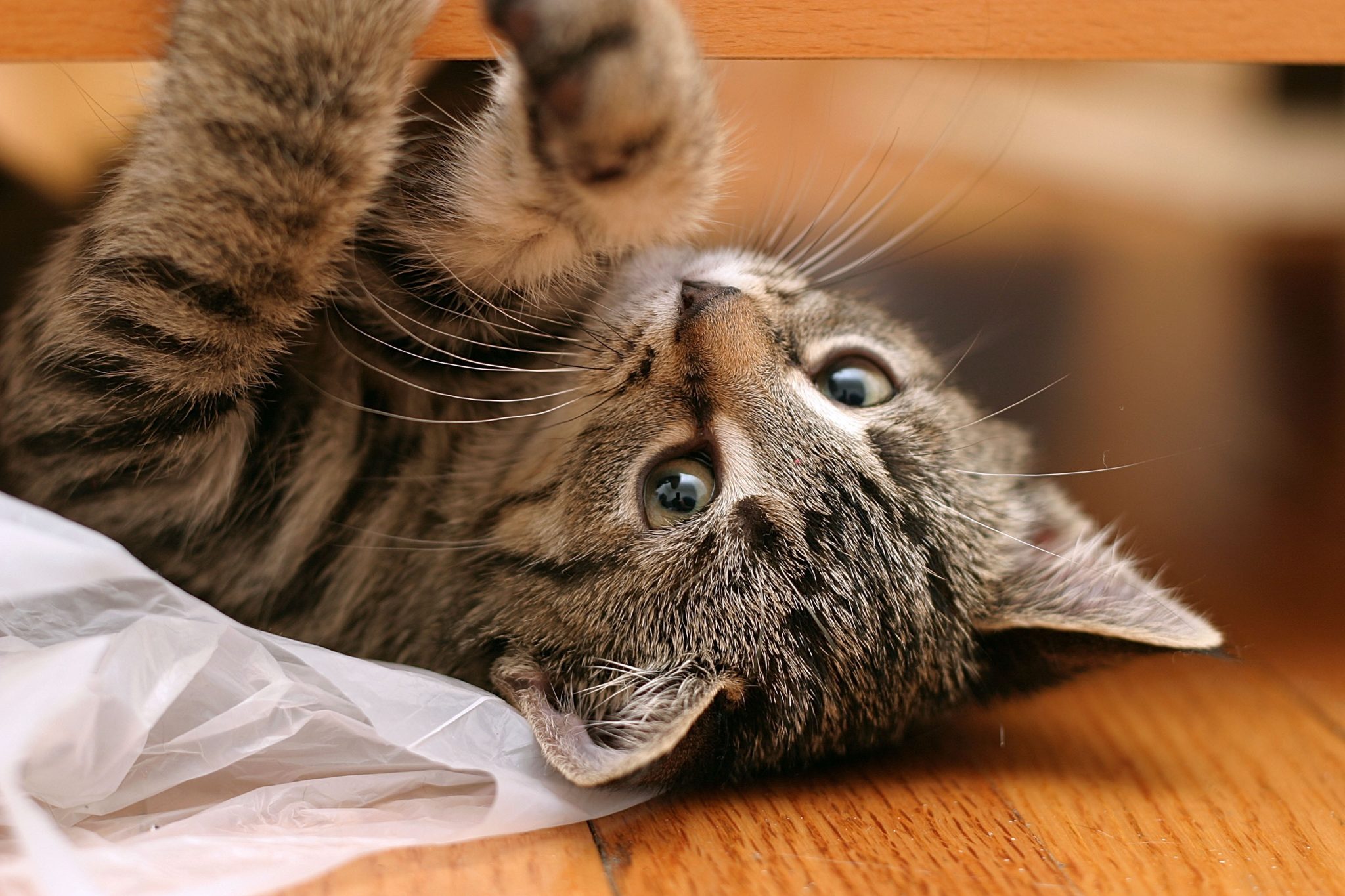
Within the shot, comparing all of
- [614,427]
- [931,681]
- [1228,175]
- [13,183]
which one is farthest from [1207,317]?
[13,183]

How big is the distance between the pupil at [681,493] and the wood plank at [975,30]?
50 cm

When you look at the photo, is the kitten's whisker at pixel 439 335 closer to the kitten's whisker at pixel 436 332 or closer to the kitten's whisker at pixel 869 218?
the kitten's whisker at pixel 436 332

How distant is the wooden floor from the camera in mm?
1009

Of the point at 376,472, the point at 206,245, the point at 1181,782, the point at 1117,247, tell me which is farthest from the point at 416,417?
the point at 1117,247

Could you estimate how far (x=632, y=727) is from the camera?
1093 mm

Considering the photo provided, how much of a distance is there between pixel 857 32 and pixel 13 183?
1.62 meters

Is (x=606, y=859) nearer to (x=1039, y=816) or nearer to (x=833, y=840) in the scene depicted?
(x=833, y=840)

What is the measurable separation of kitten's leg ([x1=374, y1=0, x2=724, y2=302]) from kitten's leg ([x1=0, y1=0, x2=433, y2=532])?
13cm

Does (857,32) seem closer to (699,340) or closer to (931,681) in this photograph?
(699,340)

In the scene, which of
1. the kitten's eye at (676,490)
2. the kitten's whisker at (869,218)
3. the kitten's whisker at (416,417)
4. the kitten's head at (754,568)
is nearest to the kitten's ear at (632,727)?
the kitten's head at (754,568)

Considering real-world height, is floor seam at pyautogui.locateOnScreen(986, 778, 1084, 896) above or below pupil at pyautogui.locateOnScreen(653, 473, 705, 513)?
below

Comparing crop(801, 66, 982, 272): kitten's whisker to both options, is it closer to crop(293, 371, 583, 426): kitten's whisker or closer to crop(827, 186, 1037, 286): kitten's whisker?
crop(827, 186, 1037, 286): kitten's whisker

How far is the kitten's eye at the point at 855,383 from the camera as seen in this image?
131 cm

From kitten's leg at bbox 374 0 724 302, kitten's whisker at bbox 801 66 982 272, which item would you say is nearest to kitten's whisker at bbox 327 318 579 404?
kitten's leg at bbox 374 0 724 302
